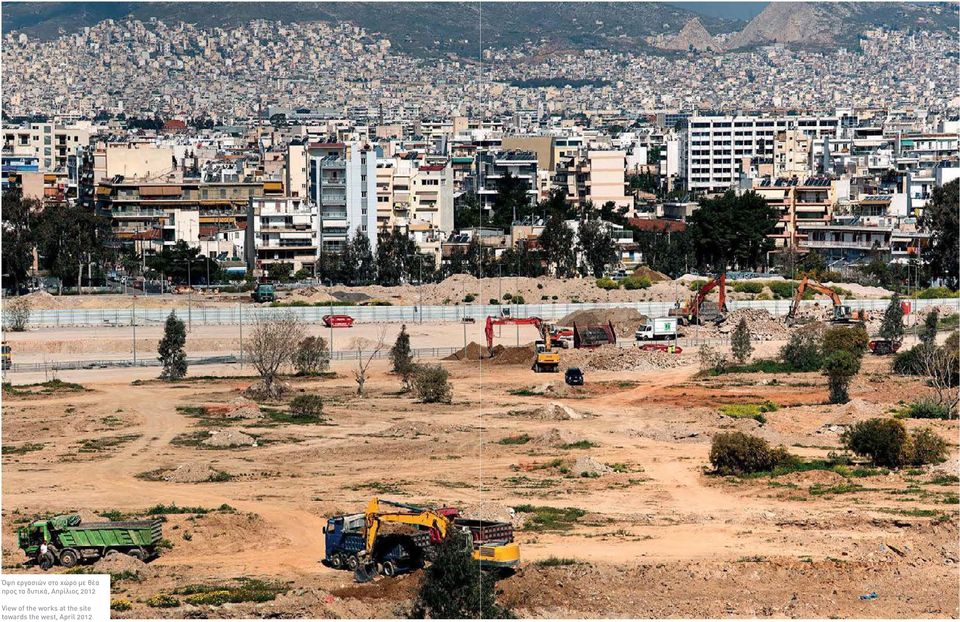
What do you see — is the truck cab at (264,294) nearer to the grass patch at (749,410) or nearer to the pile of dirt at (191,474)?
the grass patch at (749,410)

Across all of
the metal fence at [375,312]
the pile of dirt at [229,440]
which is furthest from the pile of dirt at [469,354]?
the pile of dirt at [229,440]

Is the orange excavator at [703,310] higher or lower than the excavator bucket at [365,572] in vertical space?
higher

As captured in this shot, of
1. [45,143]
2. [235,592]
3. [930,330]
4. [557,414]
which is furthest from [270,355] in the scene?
[45,143]

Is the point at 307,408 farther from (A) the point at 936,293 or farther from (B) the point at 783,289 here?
(A) the point at 936,293

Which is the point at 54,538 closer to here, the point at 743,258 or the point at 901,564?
the point at 901,564

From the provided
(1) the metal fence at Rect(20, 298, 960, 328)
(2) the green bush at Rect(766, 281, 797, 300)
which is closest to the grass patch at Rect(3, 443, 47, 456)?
(1) the metal fence at Rect(20, 298, 960, 328)

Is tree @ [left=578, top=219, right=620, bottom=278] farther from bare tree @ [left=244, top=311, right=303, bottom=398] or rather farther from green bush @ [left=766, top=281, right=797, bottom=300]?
bare tree @ [left=244, top=311, right=303, bottom=398]

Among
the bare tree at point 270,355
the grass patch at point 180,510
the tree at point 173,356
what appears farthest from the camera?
Answer: the tree at point 173,356
